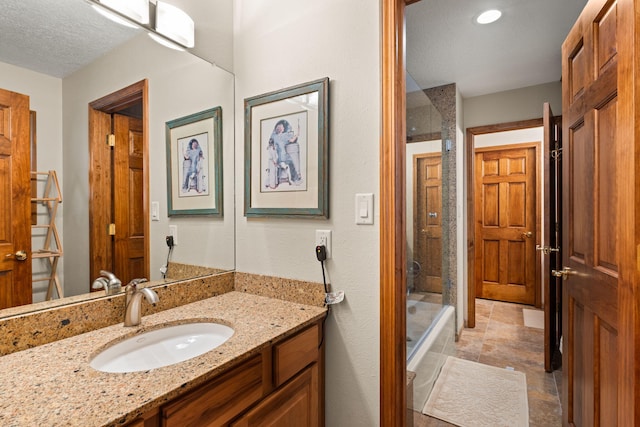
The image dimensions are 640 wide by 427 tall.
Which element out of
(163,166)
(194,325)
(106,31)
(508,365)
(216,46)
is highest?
(216,46)

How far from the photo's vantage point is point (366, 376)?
132 cm

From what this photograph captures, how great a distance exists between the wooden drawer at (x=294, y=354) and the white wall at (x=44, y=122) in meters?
0.80

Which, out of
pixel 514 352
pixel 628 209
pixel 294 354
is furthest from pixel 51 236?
pixel 514 352

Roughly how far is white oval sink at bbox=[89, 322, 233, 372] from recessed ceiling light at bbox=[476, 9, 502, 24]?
2344mm

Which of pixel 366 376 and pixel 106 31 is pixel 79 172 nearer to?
pixel 106 31

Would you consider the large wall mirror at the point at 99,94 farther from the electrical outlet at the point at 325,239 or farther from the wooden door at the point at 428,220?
the wooden door at the point at 428,220

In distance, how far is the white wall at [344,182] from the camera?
1303 mm

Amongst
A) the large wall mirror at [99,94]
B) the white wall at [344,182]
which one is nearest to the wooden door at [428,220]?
the white wall at [344,182]

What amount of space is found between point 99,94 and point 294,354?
1.19 meters

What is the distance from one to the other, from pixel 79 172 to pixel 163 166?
Answer: 35cm

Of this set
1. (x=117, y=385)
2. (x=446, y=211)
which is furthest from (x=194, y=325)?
(x=446, y=211)

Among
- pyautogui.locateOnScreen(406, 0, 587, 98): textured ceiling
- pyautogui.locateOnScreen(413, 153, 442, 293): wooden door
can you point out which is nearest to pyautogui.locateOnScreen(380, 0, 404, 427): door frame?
pyautogui.locateOnScreen(406, 0, 587, 98): textured ceiling

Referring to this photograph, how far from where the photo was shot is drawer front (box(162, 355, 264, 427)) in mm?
776

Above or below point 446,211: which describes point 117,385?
below
